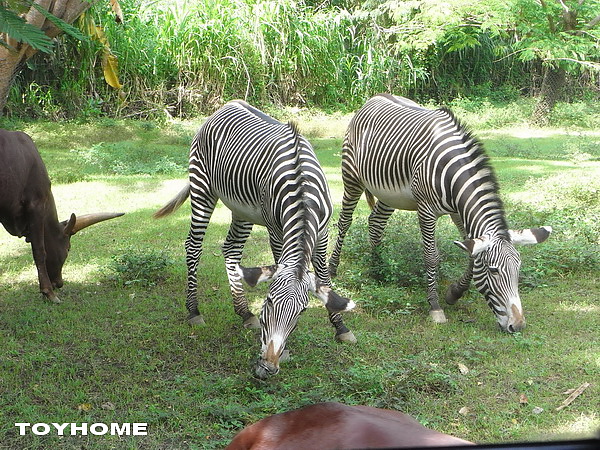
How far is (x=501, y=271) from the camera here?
5527 mm

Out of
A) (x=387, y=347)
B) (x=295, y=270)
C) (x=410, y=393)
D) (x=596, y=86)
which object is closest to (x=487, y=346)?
(x=387, y=347)

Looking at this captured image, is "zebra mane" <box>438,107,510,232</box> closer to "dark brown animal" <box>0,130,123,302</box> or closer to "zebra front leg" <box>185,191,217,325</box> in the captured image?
"zebra front leg" <box>185,191,217,325</box>

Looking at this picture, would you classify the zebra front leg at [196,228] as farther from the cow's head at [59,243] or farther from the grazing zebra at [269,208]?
the cow's head at [59,243]

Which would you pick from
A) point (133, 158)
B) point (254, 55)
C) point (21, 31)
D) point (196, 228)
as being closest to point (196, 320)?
point (196, 228)

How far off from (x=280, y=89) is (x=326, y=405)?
645 inches

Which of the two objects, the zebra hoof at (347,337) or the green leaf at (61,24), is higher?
the green leaf at (61,24)

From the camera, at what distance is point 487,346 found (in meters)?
5.55

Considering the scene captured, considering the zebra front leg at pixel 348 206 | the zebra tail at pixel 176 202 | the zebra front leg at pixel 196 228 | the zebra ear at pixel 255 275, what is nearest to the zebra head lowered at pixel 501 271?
the zebra ear at pixel 255 275

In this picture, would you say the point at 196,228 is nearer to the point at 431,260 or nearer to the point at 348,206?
the point at 348,206

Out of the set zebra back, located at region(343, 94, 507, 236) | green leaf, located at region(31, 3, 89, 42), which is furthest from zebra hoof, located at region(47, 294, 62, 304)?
green leaf, located at region(31, 3, 89, 42)

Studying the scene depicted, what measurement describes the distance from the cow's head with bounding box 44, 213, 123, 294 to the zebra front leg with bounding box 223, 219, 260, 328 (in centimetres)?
156

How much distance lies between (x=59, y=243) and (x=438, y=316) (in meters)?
3.86

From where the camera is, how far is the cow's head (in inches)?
268

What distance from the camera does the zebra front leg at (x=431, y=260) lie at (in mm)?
6238
